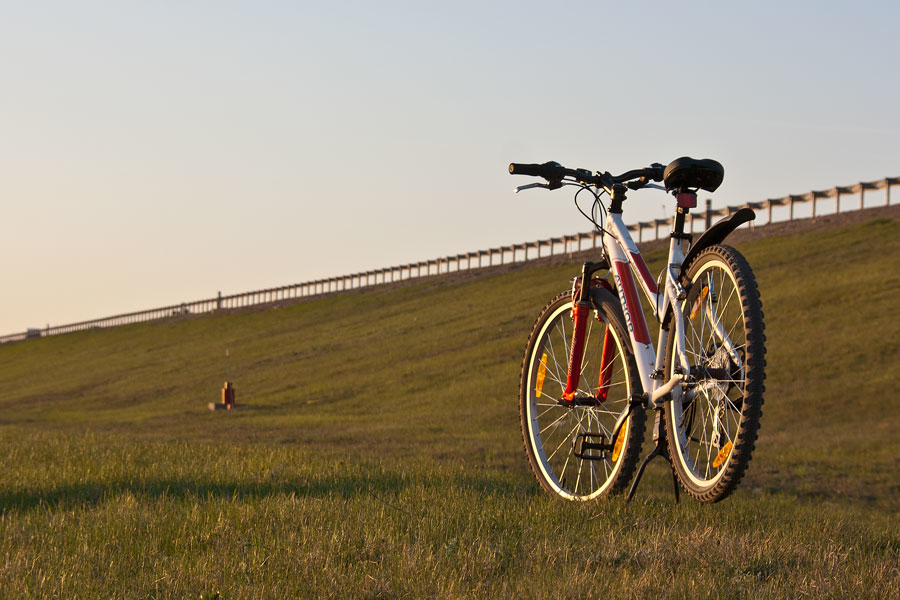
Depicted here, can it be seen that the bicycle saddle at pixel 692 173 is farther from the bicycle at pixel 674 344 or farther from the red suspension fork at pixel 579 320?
the red suspension fork at pixel 579 320

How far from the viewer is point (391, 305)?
56031mm

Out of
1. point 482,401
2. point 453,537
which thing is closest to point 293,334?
point 482,401

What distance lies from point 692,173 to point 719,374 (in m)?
1.32

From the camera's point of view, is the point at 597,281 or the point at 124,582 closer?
the point at 124,582

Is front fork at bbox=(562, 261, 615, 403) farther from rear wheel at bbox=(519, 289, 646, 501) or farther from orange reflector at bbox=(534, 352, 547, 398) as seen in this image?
orange reflector at bbox=(534, 352, 547, 398)

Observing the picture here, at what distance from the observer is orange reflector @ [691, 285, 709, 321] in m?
5.36

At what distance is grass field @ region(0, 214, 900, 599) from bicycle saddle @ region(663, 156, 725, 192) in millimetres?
1990

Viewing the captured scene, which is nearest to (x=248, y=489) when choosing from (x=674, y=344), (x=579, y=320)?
(x=579, y=320)

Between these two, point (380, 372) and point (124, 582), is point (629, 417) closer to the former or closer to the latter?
point (124, 582)

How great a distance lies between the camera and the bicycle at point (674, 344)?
4.91 metres

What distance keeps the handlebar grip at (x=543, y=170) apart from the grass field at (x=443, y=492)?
228 cm

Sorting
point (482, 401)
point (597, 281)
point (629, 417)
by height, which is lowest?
point (482, 401)

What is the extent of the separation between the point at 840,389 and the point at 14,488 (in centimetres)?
2001

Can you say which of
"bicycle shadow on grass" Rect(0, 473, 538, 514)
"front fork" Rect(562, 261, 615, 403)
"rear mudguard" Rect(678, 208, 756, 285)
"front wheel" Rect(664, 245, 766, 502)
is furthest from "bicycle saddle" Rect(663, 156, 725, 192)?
"bicycle shadow on grass" Rect(0, 473, 538, 514)
